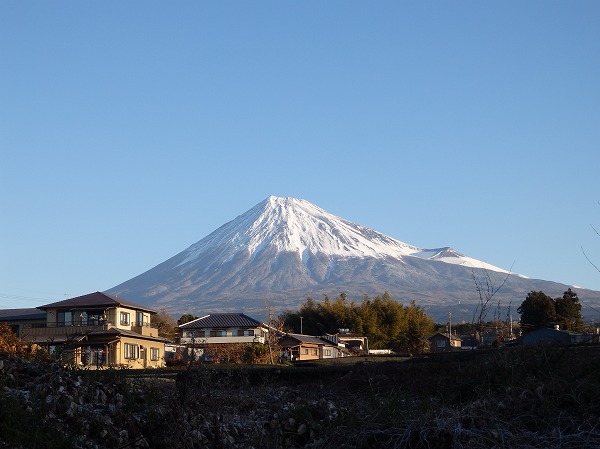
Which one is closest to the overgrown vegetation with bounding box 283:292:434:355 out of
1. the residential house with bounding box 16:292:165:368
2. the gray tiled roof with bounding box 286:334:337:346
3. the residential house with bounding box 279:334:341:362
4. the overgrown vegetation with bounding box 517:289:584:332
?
the gray tiled roof with bounding box 286:334:337:346

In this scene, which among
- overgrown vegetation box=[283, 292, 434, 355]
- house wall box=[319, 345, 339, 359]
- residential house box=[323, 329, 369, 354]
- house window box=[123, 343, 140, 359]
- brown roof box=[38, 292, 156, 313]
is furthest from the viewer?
overgrown vegetation box=[283, 292, 434, 355]

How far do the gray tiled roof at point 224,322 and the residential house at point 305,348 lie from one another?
4590mm

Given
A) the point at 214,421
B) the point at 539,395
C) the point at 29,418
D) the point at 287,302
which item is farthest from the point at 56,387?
the point at 287,302

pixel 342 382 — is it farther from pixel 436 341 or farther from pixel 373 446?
pixel 436 341

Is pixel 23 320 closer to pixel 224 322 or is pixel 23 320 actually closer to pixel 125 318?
pixel 125 318

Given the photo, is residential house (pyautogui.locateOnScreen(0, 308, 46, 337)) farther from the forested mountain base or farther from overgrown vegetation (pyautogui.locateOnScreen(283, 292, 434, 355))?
the forested mountain base

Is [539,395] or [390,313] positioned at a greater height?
[390,313]

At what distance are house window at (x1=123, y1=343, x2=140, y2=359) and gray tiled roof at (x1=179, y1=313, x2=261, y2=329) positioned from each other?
48.1 feet

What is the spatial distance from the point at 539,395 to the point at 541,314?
65.4 m

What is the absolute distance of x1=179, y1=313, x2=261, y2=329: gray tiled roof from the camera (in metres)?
68.0

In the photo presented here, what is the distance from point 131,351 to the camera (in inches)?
2082

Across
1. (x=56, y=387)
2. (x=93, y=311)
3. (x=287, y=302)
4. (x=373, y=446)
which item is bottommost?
(x=373, y=446)

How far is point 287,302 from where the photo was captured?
615 feet

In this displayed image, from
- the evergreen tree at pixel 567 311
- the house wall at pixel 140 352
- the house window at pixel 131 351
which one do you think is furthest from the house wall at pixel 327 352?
the evergreen tree at pixel 567 311
